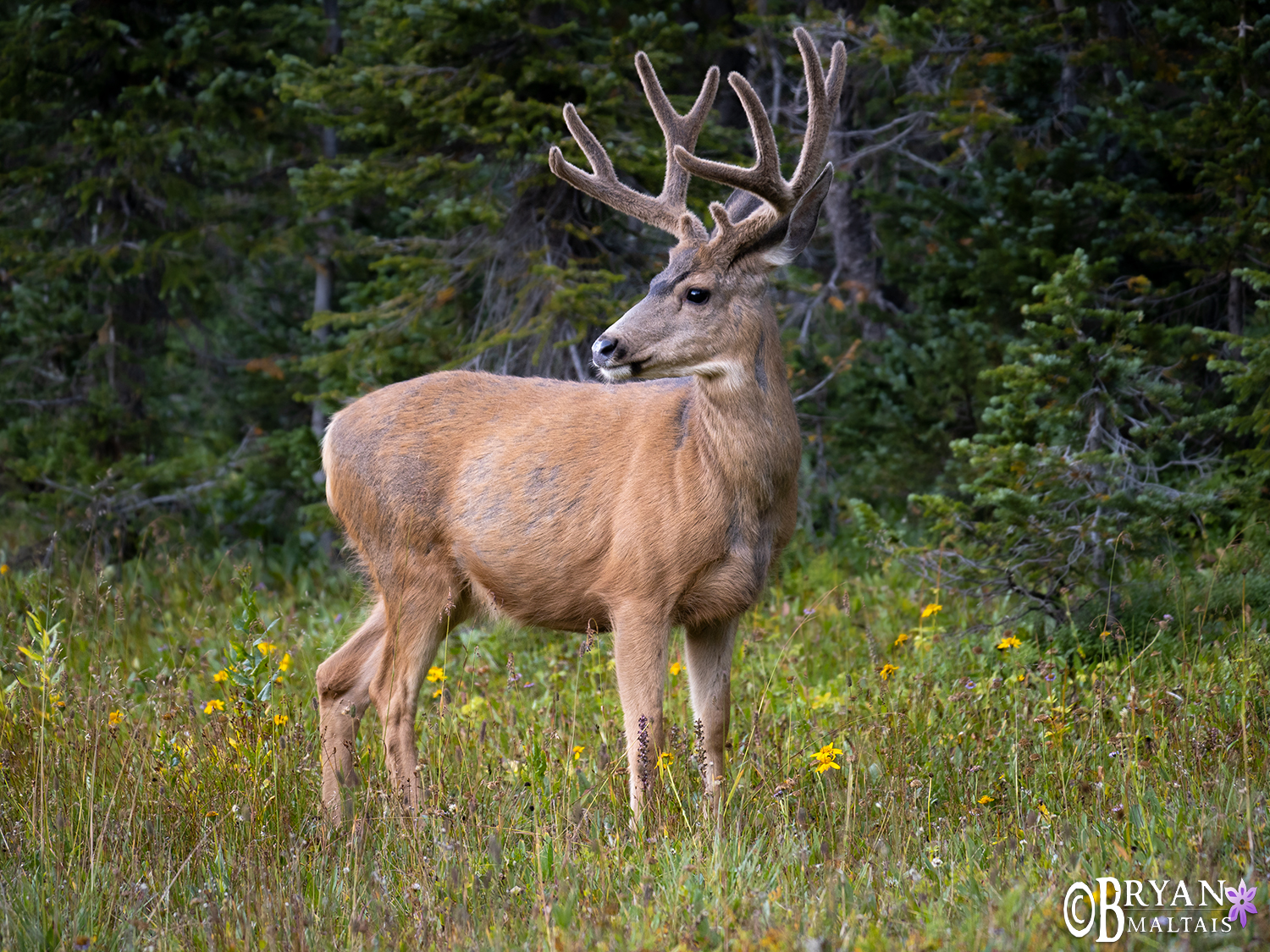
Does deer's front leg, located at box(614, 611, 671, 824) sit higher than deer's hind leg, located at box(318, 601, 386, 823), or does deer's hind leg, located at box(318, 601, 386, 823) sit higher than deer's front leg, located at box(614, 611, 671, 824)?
deer's front leg, located at box(614, 611, 671, 824)

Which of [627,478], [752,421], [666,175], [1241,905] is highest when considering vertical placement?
[666,175]

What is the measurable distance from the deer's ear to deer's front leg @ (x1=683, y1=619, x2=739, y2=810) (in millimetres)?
1501

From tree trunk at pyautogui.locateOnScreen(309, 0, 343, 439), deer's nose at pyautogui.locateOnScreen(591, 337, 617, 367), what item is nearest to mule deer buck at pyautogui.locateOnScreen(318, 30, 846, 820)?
deer's nose at pyautogui.locateOnScreen(591, 337, 617, 367)

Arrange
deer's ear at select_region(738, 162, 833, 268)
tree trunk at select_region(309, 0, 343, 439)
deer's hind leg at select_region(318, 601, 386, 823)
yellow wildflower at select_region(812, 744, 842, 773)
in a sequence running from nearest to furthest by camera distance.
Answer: yellow wildflower at select_region(812, 744, 842, 773)
deer's ear at select_region(738, 162, 833, 268)
deer's hind leg at select_region(318, 601, 386, 823)
tree trunk at select_region(309, 0, 343, 439)

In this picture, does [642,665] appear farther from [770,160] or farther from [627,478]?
[770,160]

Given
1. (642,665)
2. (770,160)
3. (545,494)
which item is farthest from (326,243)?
(642,665)

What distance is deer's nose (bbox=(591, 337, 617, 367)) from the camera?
14.5 ft

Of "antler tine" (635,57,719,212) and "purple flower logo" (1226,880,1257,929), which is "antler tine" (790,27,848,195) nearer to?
"antler tine" (635,57,719,212)

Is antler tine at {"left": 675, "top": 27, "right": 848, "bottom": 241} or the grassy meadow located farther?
antler tine at {"left": 675, "top": 27, "right": 848, "bottom": 241}

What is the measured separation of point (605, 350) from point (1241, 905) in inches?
108

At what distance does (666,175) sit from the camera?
5.21 metres

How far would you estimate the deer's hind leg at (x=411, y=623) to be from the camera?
5043mm

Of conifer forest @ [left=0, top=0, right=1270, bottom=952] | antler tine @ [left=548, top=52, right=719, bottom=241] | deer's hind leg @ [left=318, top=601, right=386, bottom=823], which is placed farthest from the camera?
deer's hind leg @ [left=318, top=601, right=386, bottom=823]

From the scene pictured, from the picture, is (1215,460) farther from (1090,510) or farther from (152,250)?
(152,250)
